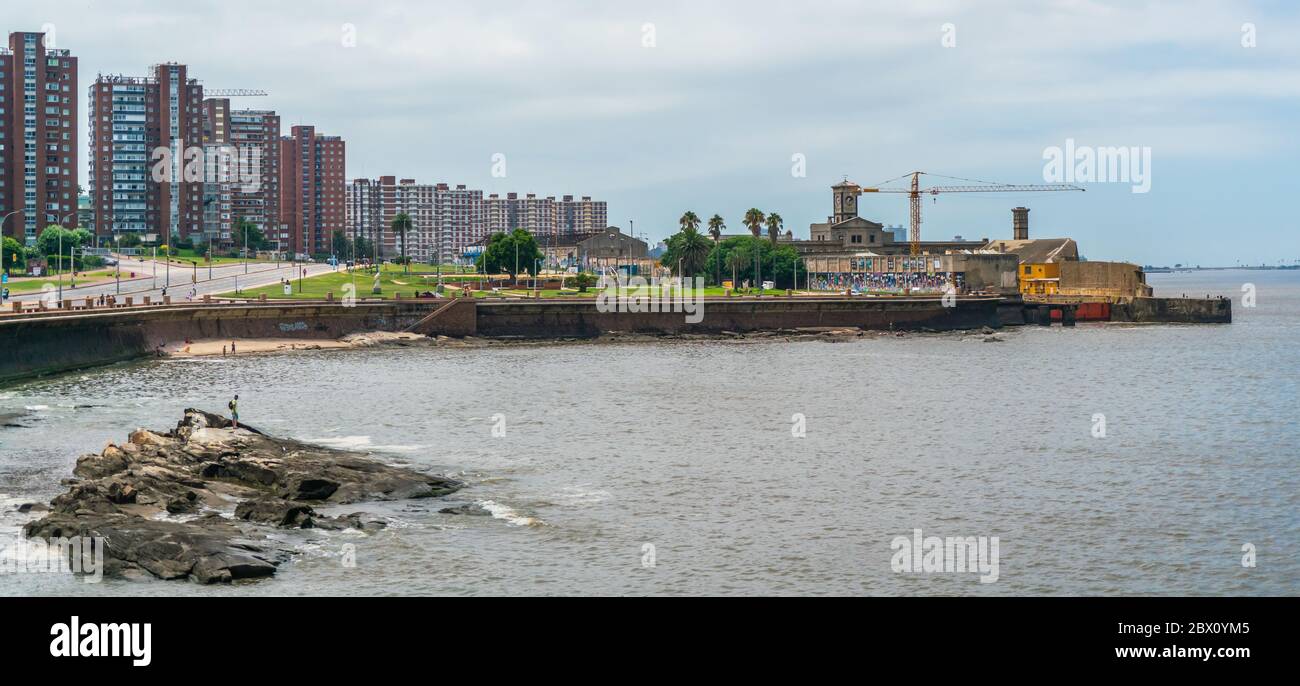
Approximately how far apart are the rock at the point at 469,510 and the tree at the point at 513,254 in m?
133

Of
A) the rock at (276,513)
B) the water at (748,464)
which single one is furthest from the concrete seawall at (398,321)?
the rock at (276,513)

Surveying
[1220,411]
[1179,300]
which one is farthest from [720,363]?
[1179,300]

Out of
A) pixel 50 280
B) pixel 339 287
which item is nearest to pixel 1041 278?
pixel 339 287

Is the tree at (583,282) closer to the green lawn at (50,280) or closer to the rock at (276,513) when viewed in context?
the green lawn at (50,280)

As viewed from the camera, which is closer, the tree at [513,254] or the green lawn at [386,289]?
the green lawn at [386,289]

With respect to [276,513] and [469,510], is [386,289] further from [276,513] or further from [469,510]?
[276,513]

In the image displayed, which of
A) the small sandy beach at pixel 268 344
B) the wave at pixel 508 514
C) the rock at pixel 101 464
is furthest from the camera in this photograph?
the small sandy beach at pixel 268 344

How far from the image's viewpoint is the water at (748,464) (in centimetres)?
3656

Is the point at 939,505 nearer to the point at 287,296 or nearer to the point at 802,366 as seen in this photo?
the point at 802,366

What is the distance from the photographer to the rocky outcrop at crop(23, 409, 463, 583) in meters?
35.0

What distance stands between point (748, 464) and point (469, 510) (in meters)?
17.0

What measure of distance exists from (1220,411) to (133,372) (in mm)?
71622

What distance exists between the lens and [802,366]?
10931 centimetres

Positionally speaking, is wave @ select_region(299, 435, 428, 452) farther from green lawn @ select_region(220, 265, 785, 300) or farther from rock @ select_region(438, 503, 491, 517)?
green lawn @ select_region(220, 265, 785, 300)
